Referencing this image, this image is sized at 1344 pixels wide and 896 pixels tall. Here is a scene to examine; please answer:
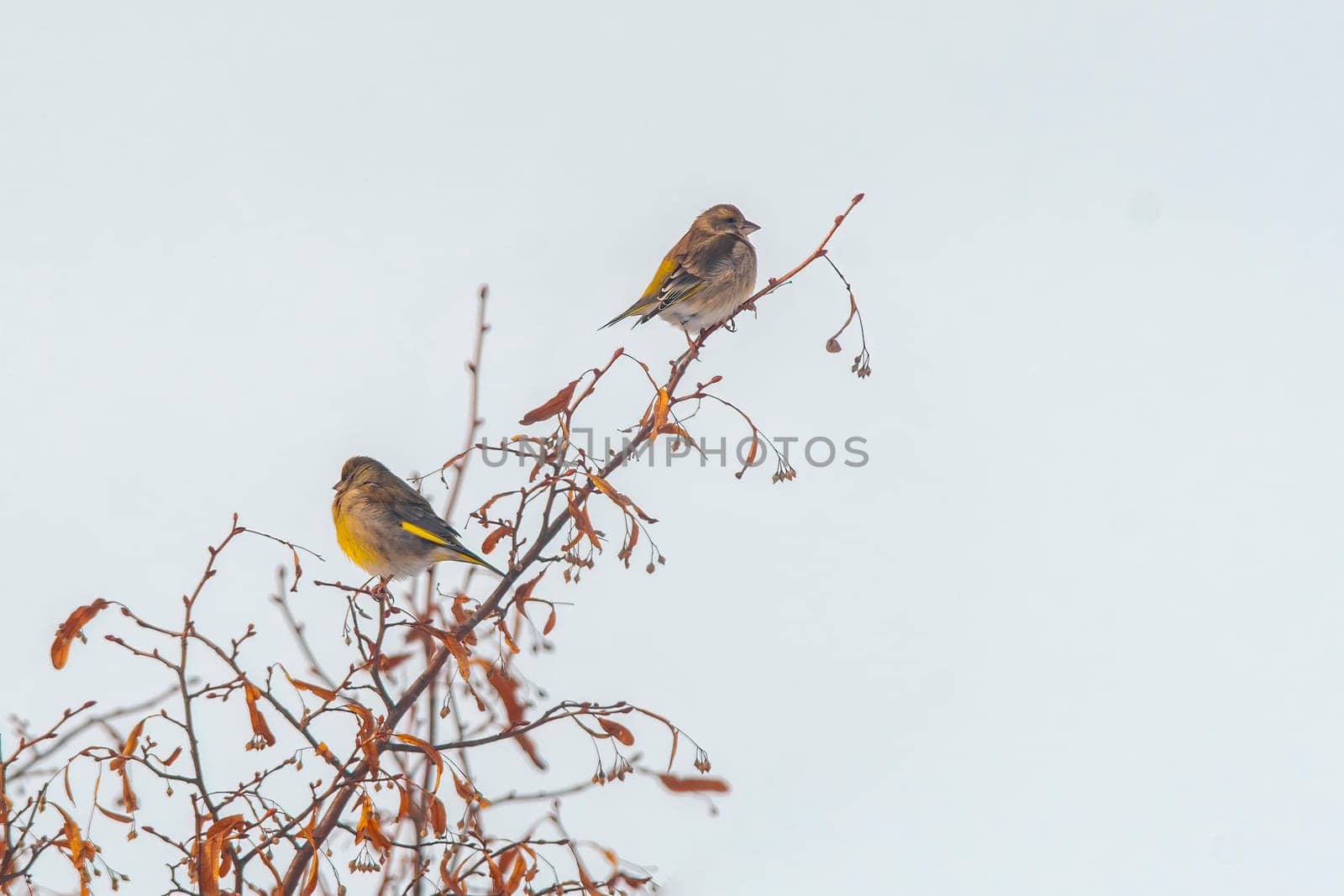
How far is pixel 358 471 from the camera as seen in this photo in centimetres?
679

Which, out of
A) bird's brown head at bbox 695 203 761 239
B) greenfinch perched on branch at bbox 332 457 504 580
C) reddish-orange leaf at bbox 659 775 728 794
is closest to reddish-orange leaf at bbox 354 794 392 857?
reddish-orange leaf at bbox 659 775 728 794

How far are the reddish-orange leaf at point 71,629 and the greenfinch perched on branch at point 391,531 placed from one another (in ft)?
8.92

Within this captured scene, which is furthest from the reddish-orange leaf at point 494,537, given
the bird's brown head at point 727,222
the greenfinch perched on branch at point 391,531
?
the bird's brown head at point 727,222

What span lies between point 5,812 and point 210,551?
2.27 ft

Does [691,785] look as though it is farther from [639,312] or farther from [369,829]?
[639,312]

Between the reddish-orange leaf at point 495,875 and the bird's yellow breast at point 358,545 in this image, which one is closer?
the reddish-orange leaf at point 495,875

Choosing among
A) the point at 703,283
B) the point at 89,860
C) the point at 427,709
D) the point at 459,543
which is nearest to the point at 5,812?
the point at 89,860

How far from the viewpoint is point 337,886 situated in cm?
282

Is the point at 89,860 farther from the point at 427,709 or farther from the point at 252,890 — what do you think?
the point at 427,709

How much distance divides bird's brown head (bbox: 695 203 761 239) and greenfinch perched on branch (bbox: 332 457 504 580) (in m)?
A: 2.78

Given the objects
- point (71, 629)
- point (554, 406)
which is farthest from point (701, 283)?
point (71, 629)

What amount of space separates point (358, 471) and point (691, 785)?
13.1ft

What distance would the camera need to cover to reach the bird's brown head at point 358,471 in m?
6.66

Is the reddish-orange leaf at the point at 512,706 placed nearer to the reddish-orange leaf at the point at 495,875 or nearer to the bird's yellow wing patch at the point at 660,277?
the reddish-orange leaf at the point at 495,875
